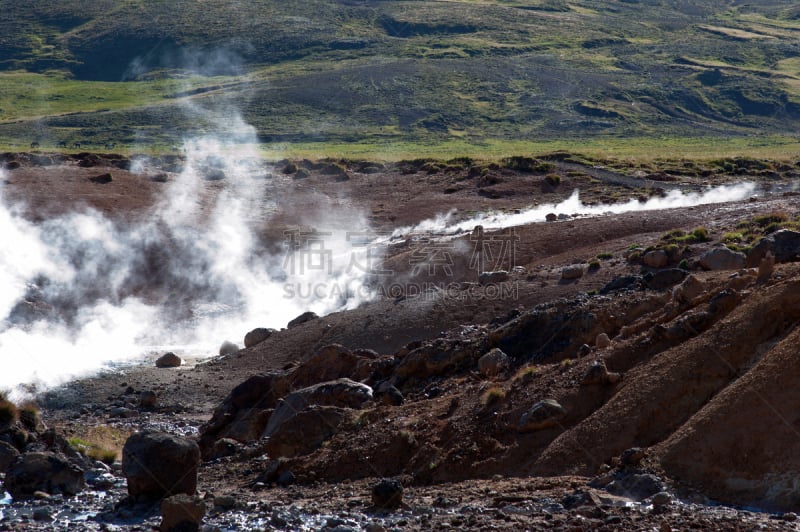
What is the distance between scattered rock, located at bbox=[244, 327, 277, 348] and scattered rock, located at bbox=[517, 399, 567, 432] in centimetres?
1431

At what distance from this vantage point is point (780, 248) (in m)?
18.7

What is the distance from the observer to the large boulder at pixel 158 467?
1434cm

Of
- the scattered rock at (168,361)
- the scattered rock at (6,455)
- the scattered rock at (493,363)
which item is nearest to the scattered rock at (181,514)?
the scattered rock at (6,455)

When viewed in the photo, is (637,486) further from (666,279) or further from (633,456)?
(666,279)

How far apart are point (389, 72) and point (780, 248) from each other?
94022mm

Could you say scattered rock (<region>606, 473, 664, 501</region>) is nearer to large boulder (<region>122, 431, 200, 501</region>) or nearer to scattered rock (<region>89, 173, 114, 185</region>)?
large boulder (<region>122, 431, 200, 501</region>)

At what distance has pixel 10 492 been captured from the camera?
1492 centimetres

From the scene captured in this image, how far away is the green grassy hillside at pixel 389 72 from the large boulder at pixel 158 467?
212ft

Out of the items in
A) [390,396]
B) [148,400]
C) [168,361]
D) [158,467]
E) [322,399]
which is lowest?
[168,361]

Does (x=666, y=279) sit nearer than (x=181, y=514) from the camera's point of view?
No

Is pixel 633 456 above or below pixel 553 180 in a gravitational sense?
above

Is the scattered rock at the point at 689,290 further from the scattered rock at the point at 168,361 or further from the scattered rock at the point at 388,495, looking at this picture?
the scattered rock at the point at 168,361

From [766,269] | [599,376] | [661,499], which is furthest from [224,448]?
[766,269]

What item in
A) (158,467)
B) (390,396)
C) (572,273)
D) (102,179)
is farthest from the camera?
(102,179)
